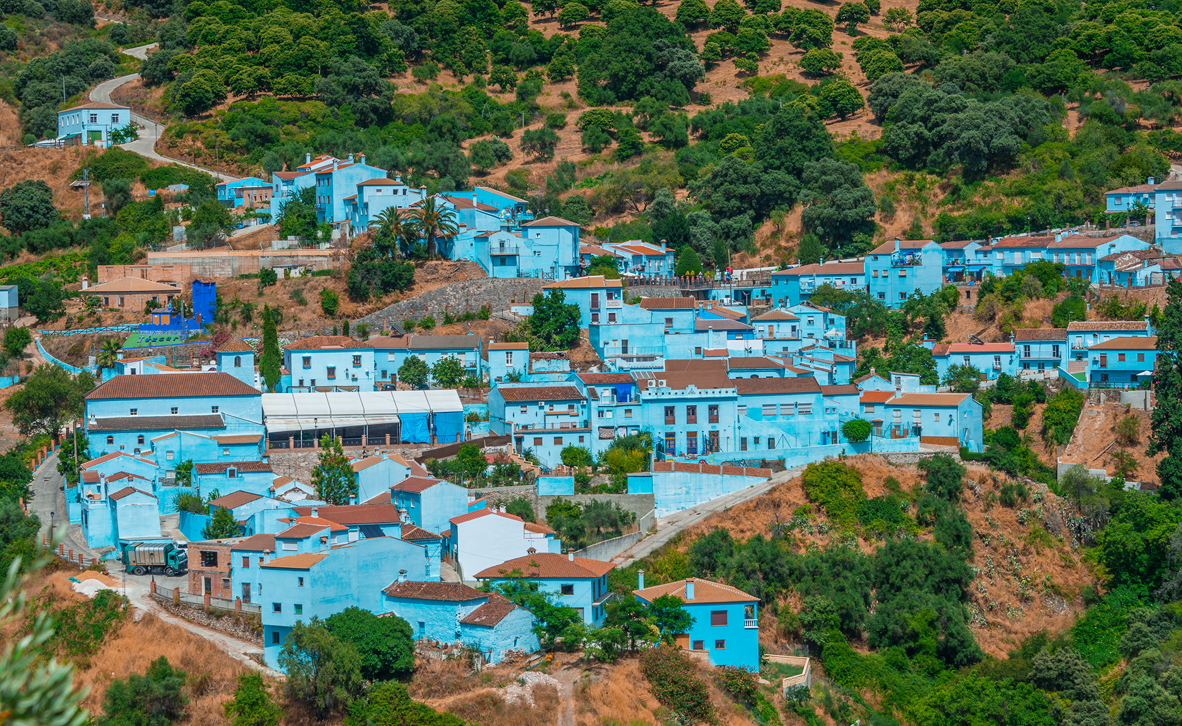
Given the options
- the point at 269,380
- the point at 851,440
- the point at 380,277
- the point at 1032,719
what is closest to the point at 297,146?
the point at 380,277

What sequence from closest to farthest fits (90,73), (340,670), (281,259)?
1. (340,670)
2. (281,259)
3. (90,73)

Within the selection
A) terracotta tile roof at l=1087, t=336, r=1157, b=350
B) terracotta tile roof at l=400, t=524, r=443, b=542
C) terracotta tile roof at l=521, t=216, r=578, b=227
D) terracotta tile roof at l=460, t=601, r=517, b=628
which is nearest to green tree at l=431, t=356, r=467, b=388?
terracotta tile roof at l=400, t=524, r=443, b=542

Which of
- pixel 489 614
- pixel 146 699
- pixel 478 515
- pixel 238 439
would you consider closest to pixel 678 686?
pixel 489 614

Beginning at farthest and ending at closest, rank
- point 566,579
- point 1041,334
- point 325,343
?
1. point 1041,334
2. point 325,343
3. point 566,579

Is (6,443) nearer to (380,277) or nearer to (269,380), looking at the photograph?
(269,380)

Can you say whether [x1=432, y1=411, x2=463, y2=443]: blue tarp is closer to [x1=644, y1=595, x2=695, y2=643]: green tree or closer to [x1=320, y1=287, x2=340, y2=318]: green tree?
[x1=320, y1=287, x2=340, y2=318]: green tree

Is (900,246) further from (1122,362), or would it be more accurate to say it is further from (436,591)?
(436,591)

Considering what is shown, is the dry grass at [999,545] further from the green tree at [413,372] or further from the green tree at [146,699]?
the green tree at [146,699]
